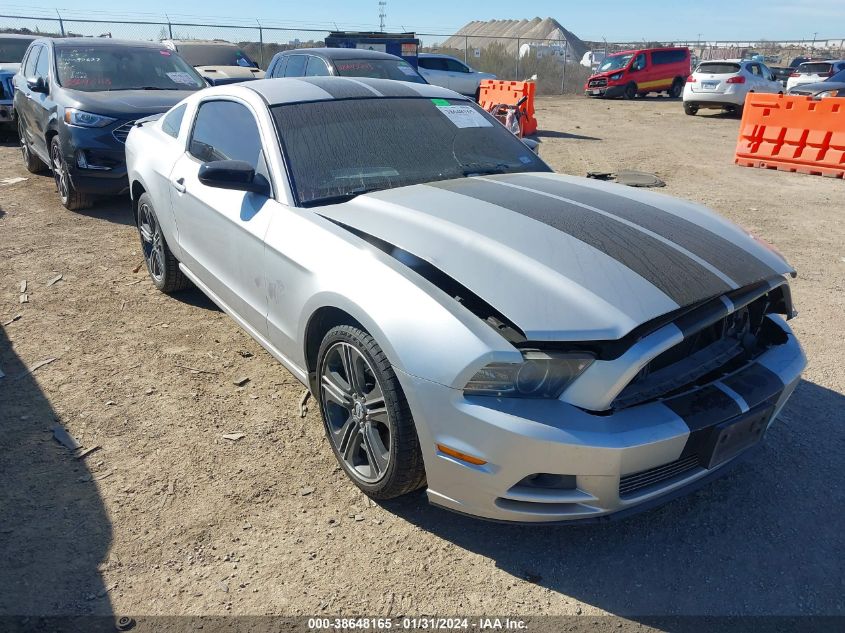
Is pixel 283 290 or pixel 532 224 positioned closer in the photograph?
pixel 532 224

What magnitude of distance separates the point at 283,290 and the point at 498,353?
4.28 feet

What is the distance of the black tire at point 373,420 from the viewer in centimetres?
243

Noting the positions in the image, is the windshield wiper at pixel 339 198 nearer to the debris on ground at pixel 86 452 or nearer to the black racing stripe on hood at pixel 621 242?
the black racing stripe on hood at pixel 621 242

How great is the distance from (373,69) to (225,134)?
5980mm

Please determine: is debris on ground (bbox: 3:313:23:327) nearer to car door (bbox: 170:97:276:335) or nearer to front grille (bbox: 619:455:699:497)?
car door (bbox: 170:97:276:335)

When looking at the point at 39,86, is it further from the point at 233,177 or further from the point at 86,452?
the point at 86,452

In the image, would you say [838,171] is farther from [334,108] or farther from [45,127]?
[45,127]

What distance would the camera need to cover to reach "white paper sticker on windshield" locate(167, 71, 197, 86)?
793 centimetres

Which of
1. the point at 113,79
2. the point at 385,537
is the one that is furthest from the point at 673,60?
the point at 385,537

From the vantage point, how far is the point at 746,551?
255 cm

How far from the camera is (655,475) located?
2314 mm

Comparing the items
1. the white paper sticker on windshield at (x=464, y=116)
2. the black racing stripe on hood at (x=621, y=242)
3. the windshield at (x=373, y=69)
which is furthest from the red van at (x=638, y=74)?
the black racing stripe on hood at (x=621, y=242)

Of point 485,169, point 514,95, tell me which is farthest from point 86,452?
point 514,95

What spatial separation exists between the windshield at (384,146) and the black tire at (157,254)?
171 cm
